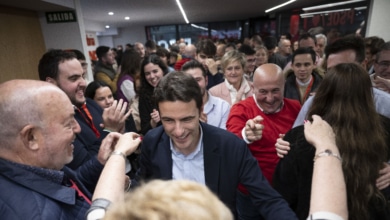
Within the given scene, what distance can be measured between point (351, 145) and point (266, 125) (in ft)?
2.66

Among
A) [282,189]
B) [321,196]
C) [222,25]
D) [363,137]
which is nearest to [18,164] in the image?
[321,196]

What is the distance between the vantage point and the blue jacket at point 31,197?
33.1 inches

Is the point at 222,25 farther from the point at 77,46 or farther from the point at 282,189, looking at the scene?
the point at 282,189

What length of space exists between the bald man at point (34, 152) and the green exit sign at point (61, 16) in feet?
12.4

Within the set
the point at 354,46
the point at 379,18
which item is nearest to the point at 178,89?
the point at 354,46

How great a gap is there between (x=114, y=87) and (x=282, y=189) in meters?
3.42

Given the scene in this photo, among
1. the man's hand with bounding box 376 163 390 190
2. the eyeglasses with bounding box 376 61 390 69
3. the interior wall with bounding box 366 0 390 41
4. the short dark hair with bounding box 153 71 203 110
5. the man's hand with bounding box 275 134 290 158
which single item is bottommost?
the man's hand with bounding box 376 163 390 190

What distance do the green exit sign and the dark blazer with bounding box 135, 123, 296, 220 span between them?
3757mm

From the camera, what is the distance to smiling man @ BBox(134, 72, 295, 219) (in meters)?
1.35

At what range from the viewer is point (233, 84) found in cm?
302

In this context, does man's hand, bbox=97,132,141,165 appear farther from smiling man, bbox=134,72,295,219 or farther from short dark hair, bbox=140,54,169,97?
short dark hair, bbox=140,54,169,97

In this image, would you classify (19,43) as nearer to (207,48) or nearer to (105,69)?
Result: (105,69)

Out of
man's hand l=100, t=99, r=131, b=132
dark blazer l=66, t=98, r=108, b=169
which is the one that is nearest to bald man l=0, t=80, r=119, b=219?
dark blazer l=66, t=98, r=108, b=169

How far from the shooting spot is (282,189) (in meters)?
1.43
